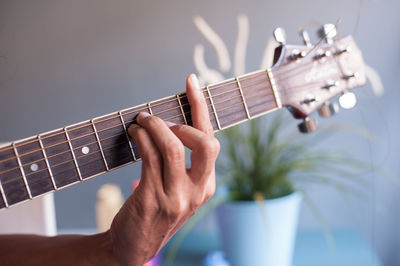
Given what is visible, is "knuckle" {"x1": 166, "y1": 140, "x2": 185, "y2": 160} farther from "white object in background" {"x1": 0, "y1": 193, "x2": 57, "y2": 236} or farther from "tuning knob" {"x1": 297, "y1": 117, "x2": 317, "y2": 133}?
"white object in background" {"x1": 0, "y1": 193, "x2": 57, "y2": 236}

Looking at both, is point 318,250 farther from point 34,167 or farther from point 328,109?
A: point 34,167

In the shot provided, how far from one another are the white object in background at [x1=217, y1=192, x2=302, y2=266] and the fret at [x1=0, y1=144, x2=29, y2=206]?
1.38 feet

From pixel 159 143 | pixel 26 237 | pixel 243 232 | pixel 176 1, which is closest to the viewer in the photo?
pixel 159 143

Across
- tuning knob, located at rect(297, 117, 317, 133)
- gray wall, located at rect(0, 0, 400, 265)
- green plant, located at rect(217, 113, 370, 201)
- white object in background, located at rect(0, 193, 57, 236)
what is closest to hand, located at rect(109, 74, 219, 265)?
tuning knob, located at rect(297, 117, 317, 133)

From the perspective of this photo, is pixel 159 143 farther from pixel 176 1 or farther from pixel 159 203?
pixel 176 1

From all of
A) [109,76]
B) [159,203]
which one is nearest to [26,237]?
[159,203]

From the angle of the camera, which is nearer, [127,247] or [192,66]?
[127,247]

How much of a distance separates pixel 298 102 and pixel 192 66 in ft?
1.64

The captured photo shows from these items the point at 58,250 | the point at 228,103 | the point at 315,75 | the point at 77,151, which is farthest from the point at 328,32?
the point at 58,250

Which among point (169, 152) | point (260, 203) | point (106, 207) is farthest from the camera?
point (106, 207)

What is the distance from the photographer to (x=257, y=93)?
1.69ft

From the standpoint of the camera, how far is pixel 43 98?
1.05 metres

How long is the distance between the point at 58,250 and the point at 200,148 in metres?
0.28

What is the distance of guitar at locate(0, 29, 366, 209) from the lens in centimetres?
42
